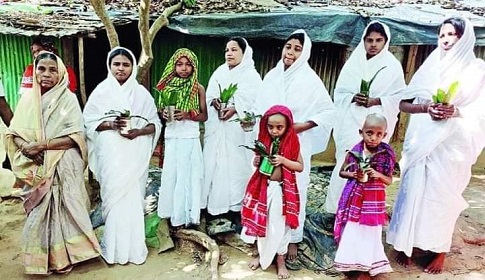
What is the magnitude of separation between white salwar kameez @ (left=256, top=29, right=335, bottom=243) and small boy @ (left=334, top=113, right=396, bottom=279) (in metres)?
0.45

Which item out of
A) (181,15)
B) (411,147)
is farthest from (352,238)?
(181,15)

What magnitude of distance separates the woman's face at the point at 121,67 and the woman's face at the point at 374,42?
2.32 metres

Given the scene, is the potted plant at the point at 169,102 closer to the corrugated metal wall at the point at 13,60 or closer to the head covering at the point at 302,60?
the head covering at the point at 302,60

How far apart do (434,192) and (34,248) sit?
3565 millimetres

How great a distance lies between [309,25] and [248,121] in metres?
3.36

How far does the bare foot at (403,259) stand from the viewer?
4543 mm

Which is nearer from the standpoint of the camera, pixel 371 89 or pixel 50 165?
pixel 50 165

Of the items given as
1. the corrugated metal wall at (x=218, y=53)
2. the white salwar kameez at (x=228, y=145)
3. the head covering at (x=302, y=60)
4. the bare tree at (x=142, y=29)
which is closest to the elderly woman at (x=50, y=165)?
the white salwar kameez at (x=228, y=145)

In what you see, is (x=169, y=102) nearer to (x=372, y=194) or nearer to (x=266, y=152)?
(x=266, y=152)

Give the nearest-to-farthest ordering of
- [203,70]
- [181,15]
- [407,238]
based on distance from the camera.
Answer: [407,238] < [181,15] < [203,70]

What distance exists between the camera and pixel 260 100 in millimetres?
4527

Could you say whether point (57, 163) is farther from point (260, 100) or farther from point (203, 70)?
point (203, 70)

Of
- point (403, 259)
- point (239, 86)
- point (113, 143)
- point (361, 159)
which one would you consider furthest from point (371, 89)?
point (113, 143)

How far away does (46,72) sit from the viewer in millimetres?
3910
